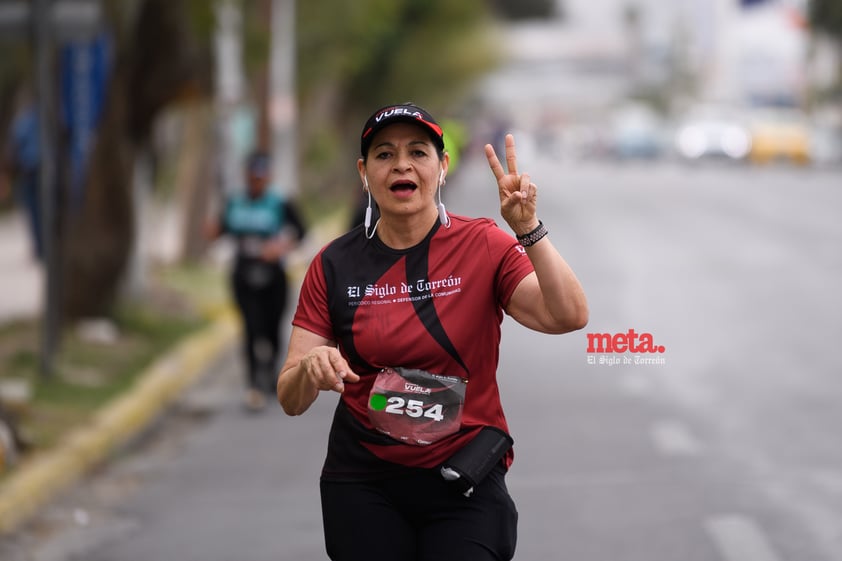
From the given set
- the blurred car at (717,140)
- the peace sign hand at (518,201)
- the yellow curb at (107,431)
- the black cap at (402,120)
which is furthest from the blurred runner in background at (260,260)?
the blurred car at (717,140)

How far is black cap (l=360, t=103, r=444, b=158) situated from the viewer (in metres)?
4.08

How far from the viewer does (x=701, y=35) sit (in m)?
190

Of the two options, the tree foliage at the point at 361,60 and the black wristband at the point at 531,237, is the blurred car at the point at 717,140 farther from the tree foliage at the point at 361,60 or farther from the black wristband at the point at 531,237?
the black wristband at the point at 531,237

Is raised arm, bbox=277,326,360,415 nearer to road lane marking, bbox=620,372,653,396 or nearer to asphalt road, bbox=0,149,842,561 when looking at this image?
asphalt road, bbox=0,149,842,561

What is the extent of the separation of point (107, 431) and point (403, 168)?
664 centimetres

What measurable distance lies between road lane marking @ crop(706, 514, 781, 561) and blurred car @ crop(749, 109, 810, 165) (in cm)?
4852

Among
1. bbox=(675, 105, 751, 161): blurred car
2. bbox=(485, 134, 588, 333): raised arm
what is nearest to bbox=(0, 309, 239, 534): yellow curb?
bbox=(485, 134, 588, 333): raised arm

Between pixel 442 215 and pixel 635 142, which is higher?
pixel 442 215

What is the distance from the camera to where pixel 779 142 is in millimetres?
55406

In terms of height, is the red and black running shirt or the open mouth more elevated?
the open mouth

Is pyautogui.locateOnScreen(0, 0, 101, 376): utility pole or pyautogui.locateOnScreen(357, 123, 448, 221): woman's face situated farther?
pyautogui.locateOnScreen(0, 0, 101, 376): utility pole

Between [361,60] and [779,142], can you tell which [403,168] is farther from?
[779,142]

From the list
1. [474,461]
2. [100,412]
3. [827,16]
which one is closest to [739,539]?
[474,461]

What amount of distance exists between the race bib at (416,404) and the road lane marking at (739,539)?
3380 millimetres
